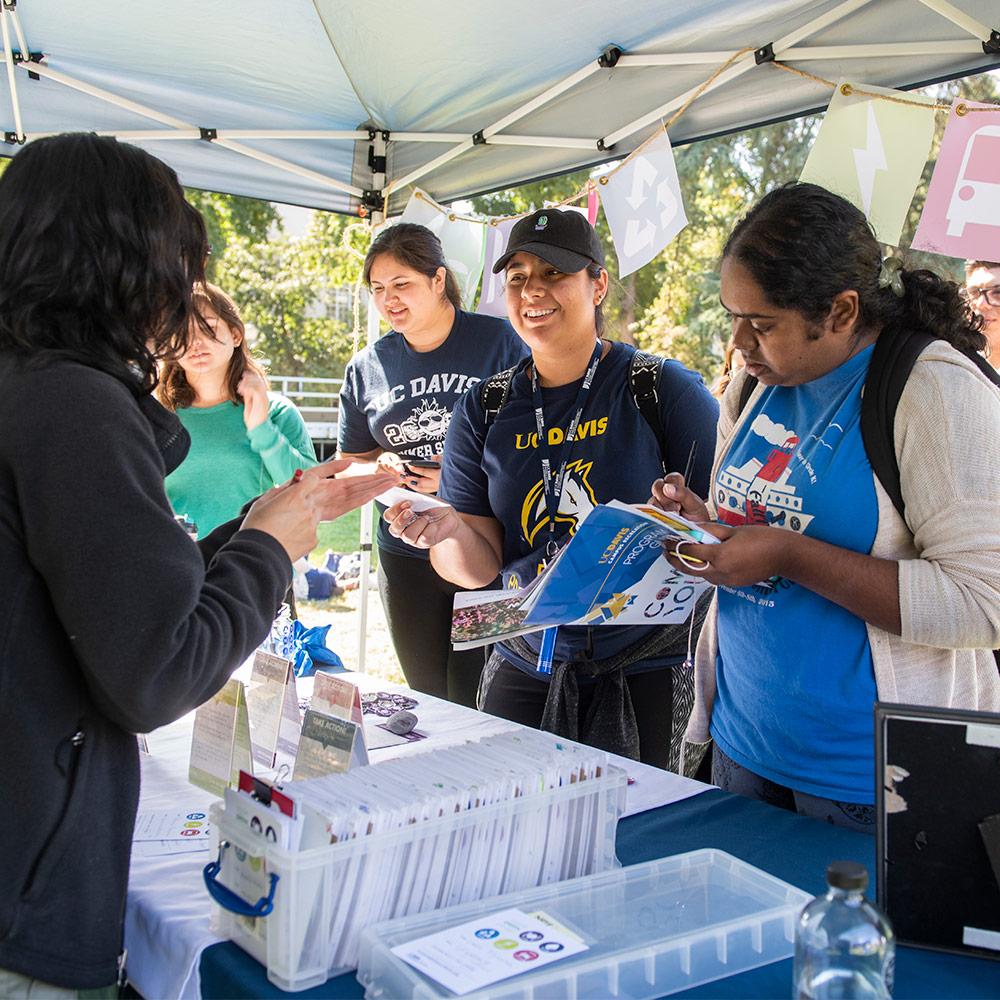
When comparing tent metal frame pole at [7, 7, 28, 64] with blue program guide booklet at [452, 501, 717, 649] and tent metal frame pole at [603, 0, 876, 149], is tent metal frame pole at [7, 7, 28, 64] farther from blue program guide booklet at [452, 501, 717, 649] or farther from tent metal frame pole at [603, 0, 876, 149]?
blue program guide booklet at [452, 501, 717, 649]

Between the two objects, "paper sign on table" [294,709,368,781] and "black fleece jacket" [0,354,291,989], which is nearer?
"black fleece jacket" [0,354,291,989]

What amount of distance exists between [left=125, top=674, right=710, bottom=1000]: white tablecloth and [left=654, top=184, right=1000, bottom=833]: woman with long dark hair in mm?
205

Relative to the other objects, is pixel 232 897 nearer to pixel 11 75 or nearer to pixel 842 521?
pixel 842 521

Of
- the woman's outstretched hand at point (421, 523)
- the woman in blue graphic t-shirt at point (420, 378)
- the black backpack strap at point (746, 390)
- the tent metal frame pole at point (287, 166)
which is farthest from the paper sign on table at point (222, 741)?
the tent metal frame pole at point (287, 166)

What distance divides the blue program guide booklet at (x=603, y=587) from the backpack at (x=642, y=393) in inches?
18.7

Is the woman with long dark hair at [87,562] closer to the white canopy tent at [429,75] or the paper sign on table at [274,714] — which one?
the paper sign on table at [274,714]

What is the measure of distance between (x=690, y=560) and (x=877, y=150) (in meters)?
1.53

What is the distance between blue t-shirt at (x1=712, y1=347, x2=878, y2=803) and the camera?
1.53 meters

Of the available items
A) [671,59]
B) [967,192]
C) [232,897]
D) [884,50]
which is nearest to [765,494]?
[232,897]

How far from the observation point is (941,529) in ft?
4.67

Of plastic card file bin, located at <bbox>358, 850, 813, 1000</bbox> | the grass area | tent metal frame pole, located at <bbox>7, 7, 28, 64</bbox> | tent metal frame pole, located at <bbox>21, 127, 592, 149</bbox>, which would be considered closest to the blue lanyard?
plastic card file bin, located at <bbox>358, 850, 813, 1000</bbox>

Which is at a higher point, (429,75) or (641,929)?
(429,75)

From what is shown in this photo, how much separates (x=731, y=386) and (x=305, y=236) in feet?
63.2

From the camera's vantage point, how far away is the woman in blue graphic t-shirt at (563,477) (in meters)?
2.13
